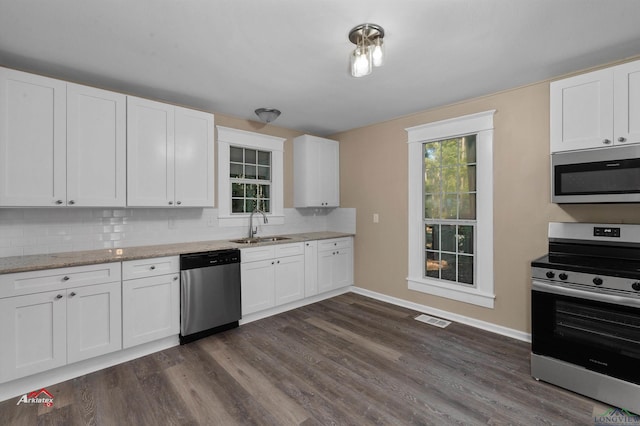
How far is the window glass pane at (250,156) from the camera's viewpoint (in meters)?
4.10

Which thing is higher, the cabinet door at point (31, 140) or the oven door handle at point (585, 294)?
the cabinet door at point (31, 140)

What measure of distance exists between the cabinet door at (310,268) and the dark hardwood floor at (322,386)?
87 centimetres

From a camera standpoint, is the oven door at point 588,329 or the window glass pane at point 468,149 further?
the window glass pane at point 468,149

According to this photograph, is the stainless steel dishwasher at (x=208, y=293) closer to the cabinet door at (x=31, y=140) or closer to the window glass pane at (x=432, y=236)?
the cabinet door at (x=31, y=140)

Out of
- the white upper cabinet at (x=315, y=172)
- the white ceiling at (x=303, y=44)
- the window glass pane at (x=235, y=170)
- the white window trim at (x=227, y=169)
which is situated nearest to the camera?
the white ceiling at (x=303, y=44)

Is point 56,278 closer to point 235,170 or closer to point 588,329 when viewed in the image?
point 235,170

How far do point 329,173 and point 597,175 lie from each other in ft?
10.1

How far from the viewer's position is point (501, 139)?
3098mm

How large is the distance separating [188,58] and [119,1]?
26.3 inches

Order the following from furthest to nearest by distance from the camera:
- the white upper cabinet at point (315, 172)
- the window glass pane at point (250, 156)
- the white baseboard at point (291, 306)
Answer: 1. the white upper cabinet at point (315, 172)
2. the window glass pane at point (250, 156)
3. the white baseboard at point (291, 306)

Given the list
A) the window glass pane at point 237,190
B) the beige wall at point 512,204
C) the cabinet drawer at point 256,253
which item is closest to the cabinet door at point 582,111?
the beige wall at point 512,204
